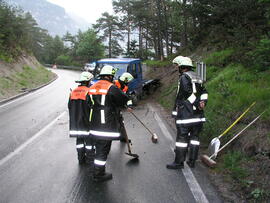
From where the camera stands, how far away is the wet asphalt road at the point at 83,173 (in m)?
4.33

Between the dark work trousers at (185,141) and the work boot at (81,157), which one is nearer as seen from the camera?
the dark work trousers at (185,141)

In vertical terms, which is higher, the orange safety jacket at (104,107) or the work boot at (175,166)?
the orange safety jacket at (104,107)

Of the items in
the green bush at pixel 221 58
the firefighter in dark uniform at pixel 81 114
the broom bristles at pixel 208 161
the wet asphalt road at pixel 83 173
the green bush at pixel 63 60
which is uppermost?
the green bush at pixel 63 60

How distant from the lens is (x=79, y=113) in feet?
17.9

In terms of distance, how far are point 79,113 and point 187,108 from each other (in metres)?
2.08

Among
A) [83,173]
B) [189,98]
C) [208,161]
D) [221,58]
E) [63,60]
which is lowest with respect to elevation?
[83,173]

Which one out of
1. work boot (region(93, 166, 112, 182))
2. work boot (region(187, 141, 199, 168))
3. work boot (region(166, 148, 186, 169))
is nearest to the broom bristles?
work boot (region(187, 141, 199, 168))

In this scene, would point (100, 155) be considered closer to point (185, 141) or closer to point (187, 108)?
point (185, 141)

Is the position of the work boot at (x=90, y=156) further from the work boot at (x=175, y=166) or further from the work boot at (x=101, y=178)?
the work boot at (x=175, y=166)

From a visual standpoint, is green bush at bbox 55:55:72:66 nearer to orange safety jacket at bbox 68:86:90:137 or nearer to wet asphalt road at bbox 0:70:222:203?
wet asphalt road at bbox 0:70:222:203

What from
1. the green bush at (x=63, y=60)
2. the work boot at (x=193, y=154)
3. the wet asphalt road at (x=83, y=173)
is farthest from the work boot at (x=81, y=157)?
the green bush at (x=63, y=60)

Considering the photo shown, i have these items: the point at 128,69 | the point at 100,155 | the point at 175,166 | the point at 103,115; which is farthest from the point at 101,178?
the point at 128,69

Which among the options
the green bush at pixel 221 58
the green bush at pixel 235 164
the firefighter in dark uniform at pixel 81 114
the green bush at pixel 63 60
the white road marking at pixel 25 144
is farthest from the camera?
the green bush at pixel 63 60

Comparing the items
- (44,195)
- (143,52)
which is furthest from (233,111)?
(143,52)
